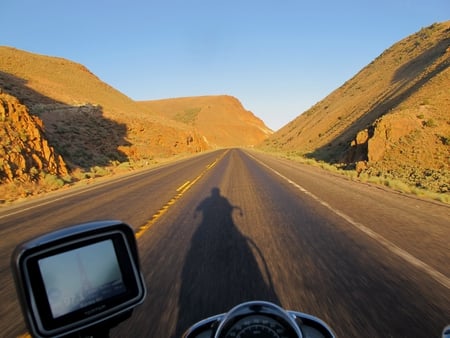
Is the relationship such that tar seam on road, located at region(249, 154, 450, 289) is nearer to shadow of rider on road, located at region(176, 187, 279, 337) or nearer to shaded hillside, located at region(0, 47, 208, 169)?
shadow of rider on road, located at region(176, 187, 279, 337)

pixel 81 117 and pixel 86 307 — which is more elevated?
pixel 81 117

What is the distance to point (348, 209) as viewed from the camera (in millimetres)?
9570

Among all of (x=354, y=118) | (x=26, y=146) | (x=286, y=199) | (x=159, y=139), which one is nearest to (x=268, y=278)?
(x=286, y=199)

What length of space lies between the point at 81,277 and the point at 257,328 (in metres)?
0.91

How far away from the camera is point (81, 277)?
179 centimetres

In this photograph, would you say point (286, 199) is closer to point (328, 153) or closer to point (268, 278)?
point (268, 278)

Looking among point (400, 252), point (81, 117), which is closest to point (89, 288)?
point (400, 252)

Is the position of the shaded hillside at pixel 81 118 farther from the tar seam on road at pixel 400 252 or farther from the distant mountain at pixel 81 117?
the tar seam on road at pixel 400 252

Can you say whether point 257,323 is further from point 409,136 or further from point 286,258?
point 409,136

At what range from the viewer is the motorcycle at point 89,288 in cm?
166

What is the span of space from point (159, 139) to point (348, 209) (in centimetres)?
5751

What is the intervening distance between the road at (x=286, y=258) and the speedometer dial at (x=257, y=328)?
1.75 m

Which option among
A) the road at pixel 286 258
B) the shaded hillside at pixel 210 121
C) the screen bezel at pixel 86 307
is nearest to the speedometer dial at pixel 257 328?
the screen bezel at pixel 86 307

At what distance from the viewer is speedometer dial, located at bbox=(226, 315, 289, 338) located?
177 cm
